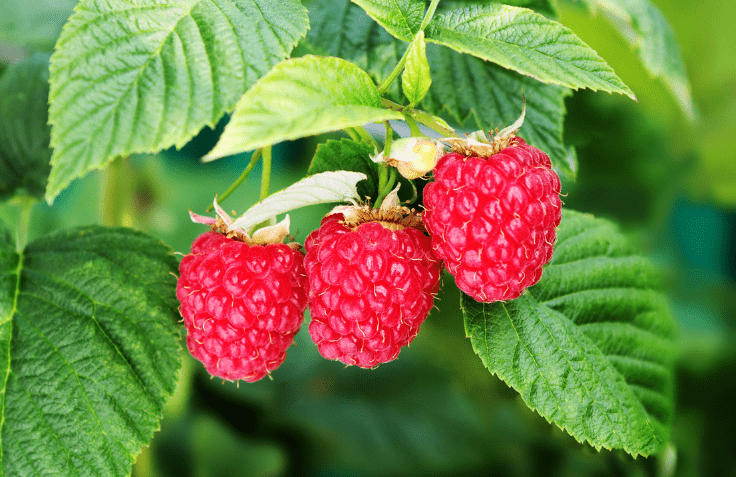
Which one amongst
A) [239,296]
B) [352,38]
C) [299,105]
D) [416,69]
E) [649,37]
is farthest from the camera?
[649,37]

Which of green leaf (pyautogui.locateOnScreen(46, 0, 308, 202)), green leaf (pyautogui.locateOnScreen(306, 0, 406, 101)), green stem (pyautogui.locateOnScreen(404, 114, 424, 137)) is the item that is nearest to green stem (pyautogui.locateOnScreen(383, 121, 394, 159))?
green stem (pyautogui.locateOnScreen(404, 114, 424, 137))

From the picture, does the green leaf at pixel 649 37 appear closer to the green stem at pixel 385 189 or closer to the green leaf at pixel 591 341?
the green leaf at pixel 591 341

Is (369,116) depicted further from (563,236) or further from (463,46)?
(563,236)

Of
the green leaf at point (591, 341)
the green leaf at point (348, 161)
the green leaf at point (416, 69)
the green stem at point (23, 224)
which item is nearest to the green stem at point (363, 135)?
the green leaf at point (348, 161)

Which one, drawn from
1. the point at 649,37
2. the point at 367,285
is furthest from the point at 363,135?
the point at 649,37

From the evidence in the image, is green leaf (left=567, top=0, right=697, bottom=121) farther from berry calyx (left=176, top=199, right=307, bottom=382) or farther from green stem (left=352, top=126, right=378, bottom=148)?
berry calyx (left=176, top=199, right=307, bottom=382)

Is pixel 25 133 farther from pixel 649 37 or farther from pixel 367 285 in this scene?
pixel 649 37

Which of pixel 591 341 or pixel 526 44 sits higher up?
pixel 526 44
